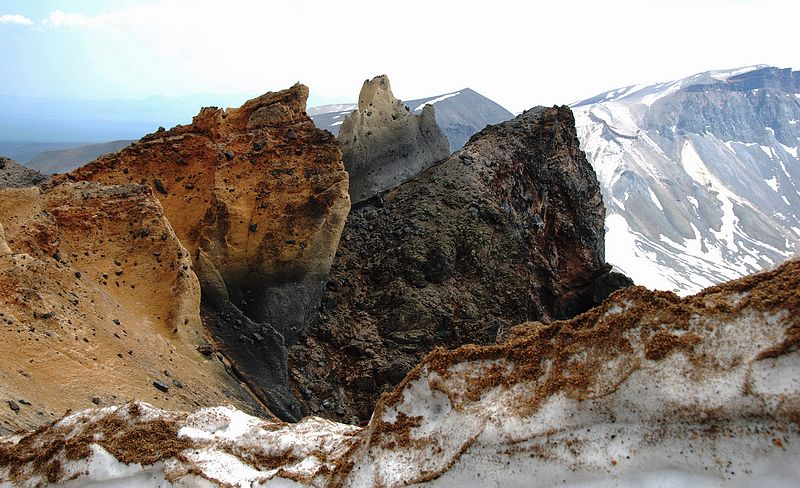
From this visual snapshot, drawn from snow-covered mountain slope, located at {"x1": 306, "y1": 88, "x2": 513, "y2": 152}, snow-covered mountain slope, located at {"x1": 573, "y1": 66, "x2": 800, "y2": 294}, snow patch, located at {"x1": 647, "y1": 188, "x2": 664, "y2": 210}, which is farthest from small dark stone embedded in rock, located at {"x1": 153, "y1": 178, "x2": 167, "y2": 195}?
snow patch, located at {"x1": 647, "y1": 188, "x2": 664, "y2": 210}

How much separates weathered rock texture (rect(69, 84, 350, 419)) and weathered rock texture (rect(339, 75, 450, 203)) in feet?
11.5

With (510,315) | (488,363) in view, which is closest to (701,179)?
(510,315)

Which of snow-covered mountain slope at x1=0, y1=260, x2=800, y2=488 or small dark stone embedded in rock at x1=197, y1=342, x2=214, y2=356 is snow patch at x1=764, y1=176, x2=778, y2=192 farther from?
snow-covered mountain slope at x1=0, y1=260, x2=800, y2=488

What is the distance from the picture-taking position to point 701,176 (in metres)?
166

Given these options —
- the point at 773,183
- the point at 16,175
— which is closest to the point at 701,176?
the point at 773,183

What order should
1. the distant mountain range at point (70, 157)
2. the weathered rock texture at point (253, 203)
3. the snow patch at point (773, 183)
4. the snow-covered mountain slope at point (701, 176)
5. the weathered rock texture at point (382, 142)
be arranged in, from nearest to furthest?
the weathered rock texture at point (253, 203)
the weathered rock texture at point (382, 142)
the distant mountain range at point (70, 157)
the snow-covered mountain slope at point (701, 176)
the snow patch at point (773, 183)

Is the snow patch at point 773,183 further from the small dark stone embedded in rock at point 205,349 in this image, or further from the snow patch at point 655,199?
the small dark stone embedded in rock at point 205,349

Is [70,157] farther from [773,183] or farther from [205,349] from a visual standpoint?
[773,183]

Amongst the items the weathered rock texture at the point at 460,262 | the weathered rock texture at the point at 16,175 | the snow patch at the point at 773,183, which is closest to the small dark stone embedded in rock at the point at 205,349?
the weathered rock texture at the point at 460,262

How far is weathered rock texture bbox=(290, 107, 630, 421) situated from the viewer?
15.3 meters

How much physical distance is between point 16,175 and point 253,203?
204 inches

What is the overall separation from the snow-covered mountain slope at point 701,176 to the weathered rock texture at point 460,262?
99.1 metres

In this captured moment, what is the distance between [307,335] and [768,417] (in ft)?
41.4

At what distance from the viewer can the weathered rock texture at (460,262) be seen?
50.1 feet
